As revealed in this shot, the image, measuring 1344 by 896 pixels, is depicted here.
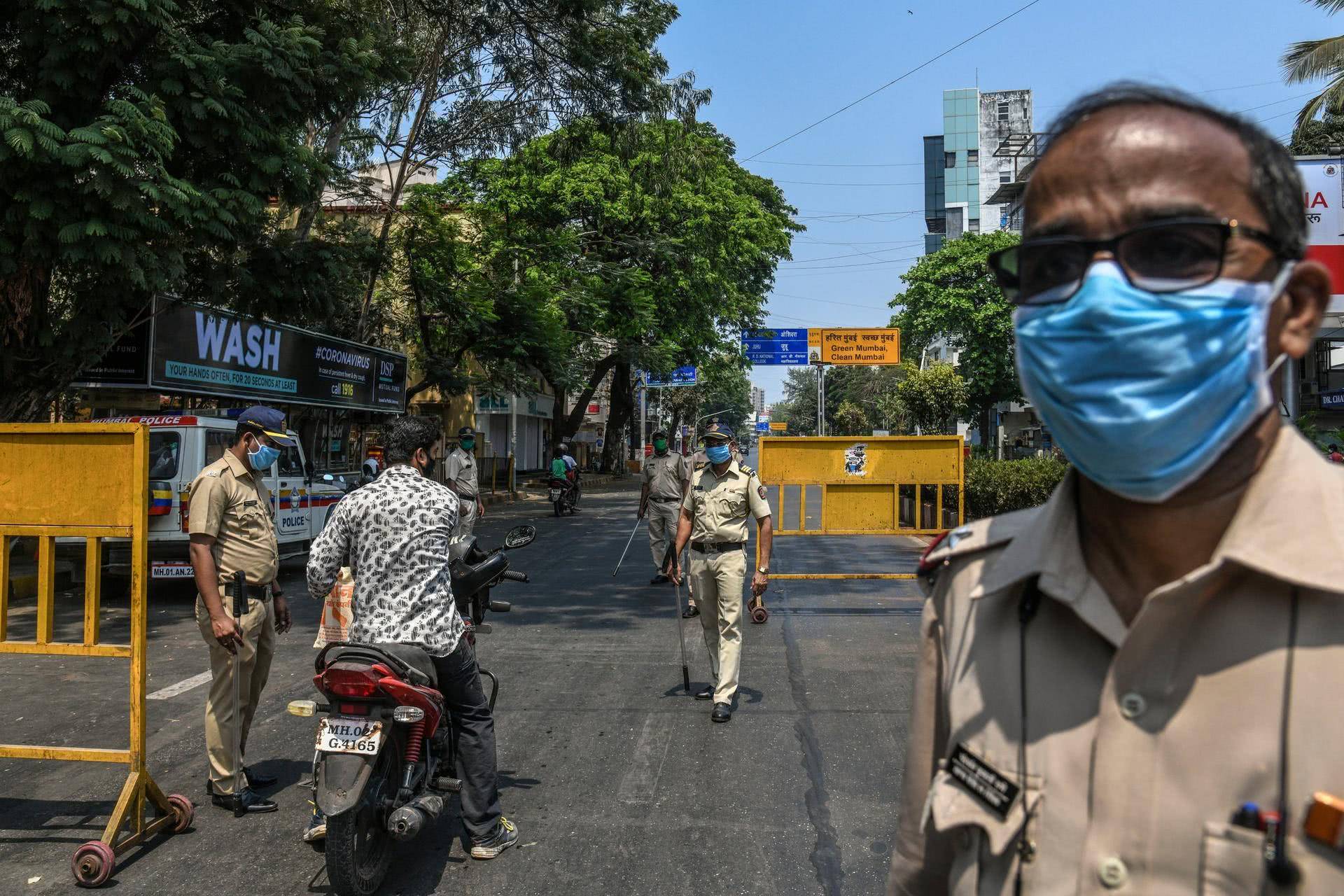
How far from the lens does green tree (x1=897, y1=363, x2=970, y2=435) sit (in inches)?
1469

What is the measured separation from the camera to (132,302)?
10383mm

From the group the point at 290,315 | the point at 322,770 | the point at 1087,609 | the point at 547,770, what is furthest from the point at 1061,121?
the point at 290,315

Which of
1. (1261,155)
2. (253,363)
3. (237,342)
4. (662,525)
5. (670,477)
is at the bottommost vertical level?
(662,525)

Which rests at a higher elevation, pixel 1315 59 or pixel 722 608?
pixel 1315 59

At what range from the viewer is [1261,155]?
123cm

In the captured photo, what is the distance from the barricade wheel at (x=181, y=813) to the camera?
14.4ft

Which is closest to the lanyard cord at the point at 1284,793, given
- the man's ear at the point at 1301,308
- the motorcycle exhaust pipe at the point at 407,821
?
the man's ear at the point at 1301,308

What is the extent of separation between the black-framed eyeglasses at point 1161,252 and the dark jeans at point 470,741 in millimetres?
3360

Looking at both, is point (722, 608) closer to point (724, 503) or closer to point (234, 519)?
point (724, 503)

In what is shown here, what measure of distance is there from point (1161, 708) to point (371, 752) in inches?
124

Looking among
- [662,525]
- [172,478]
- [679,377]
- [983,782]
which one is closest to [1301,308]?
[983,782]

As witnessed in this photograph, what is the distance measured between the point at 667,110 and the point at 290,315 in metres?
→ 6.45

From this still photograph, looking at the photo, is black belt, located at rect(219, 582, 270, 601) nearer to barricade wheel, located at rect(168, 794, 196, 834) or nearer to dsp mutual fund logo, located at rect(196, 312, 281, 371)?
barricade wheel, located at rect(168, 794, 196, 834)

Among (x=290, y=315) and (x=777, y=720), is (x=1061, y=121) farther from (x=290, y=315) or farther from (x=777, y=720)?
(x=290, y=315)
